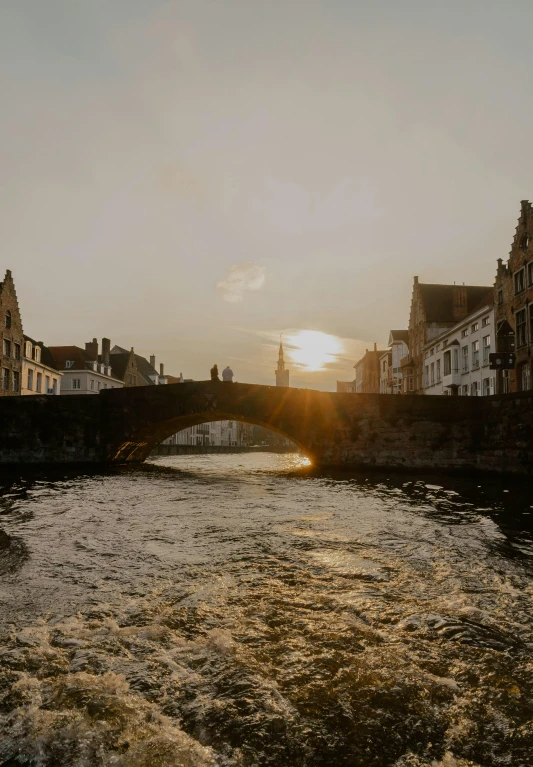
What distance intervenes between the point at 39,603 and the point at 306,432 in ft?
67.5

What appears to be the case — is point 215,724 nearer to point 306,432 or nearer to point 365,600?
point 365,600

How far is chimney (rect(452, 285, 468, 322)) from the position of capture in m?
48.8

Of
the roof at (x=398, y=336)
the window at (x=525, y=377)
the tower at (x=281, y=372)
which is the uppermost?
the tower at (x=281, y=372)

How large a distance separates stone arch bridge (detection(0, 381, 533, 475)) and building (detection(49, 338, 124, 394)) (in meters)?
30.2

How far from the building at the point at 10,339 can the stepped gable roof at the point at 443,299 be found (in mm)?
35099

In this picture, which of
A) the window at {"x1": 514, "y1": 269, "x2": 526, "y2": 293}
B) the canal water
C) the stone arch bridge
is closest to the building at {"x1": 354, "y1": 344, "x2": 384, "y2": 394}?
the window at {"x1": 514, "y1": 269, "x2": 526, "y2": 293}

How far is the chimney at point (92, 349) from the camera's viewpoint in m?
60.0

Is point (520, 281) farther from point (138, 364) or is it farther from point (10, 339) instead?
point (138, 364)

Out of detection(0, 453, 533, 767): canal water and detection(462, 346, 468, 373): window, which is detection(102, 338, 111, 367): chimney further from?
detection(0, 453, 533, 767): canal water

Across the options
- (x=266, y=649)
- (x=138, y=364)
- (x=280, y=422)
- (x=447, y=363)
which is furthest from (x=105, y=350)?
(x=266, y=649)

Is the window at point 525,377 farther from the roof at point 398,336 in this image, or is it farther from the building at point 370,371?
the building at point 370,371

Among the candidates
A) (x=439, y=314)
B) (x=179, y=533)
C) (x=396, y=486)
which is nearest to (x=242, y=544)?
(x=179, y=533)

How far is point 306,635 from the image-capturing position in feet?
12.4

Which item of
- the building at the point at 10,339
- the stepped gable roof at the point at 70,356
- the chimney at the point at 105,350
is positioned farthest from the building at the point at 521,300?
the chimney at the point at 105,350
